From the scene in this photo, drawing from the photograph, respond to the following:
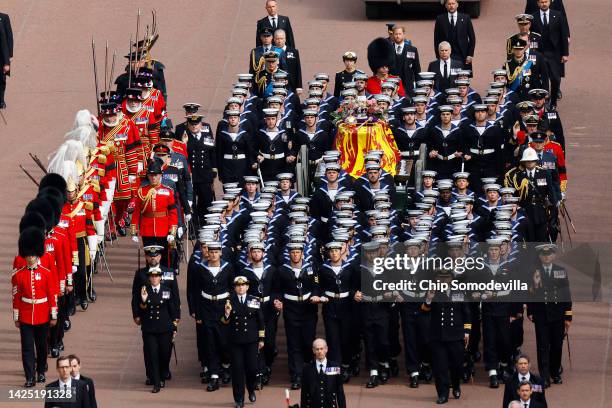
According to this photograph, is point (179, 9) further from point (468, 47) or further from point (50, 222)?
point (50, 222)

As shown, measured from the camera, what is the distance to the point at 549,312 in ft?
85.8

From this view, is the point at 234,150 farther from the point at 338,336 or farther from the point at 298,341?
the point at 338,336

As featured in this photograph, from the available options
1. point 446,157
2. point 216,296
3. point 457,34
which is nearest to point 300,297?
point 216,296

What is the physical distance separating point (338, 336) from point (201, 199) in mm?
4875

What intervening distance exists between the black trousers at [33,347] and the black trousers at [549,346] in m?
5.48

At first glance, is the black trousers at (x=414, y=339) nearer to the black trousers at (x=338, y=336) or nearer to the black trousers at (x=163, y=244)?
the black trousers at (x=338, y=336)

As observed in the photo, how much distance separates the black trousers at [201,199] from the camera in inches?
1201

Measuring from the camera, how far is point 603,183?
32.1 m

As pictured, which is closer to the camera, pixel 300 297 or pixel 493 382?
pixel 493 382

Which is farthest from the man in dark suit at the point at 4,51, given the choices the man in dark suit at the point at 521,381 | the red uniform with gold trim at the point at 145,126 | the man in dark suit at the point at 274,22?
the man in dark suit at the point at 521,381

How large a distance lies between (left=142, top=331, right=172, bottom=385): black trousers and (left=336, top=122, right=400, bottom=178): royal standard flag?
4151 millimetres

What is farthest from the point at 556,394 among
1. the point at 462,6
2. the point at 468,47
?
the point at 462,6

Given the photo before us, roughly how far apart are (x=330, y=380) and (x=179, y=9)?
16561 millimetres

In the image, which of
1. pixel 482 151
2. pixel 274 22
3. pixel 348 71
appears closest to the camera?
Answer: pixel 482 151
